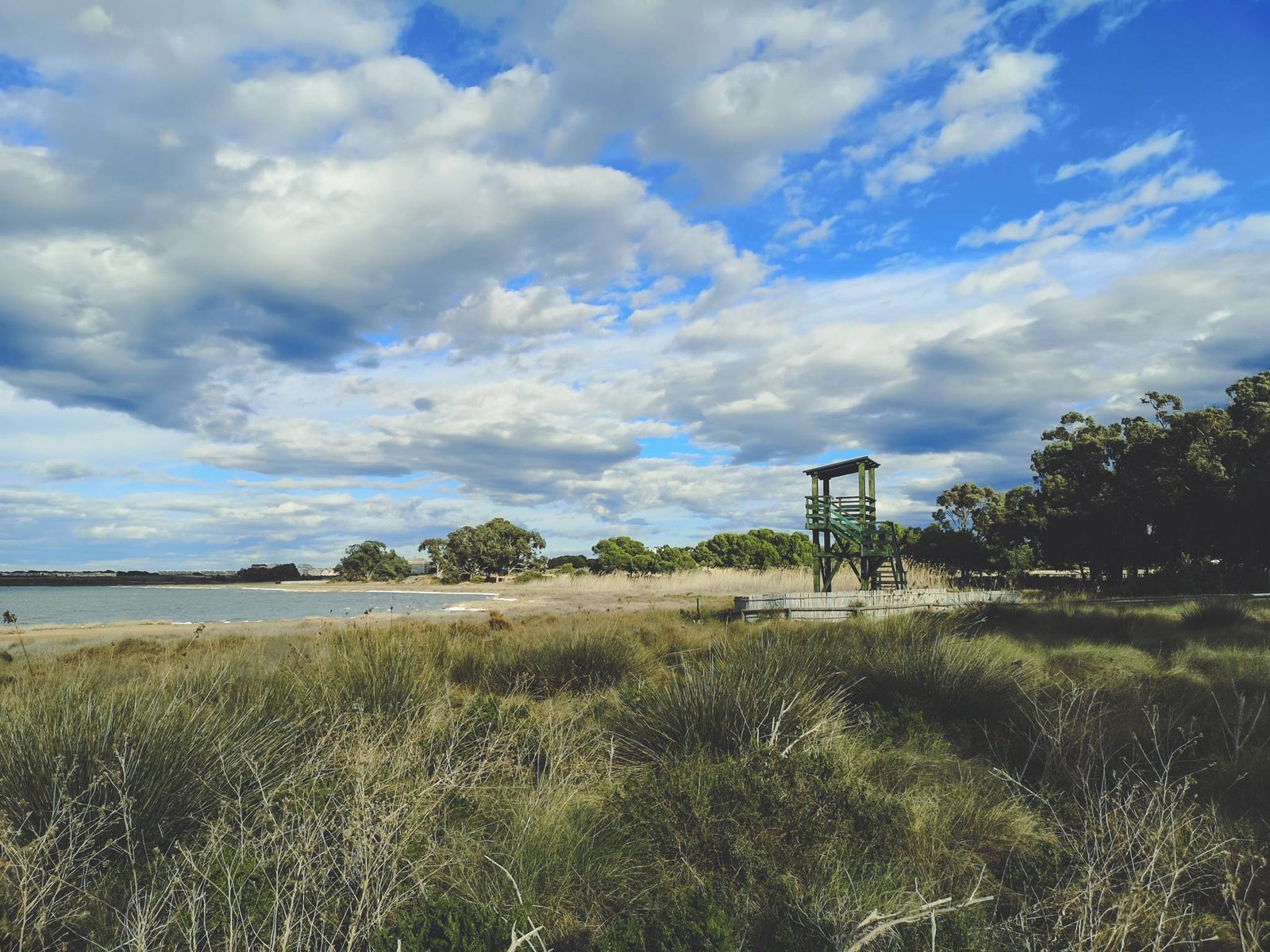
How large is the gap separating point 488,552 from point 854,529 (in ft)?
184

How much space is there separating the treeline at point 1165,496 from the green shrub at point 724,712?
26136 mm

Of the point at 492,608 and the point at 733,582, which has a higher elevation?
the point at 733,582

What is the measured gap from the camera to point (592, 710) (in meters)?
6.84

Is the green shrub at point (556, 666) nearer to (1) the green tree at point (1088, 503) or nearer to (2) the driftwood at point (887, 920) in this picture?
(2) the driftwood at point (887, 920)

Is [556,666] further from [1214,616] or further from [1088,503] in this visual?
[1088,503]

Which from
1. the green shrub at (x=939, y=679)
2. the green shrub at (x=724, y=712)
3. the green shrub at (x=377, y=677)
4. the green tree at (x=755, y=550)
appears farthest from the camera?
the green tree at (x=755, y=550)

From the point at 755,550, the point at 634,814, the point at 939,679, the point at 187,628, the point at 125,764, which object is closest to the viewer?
the point at 125,764

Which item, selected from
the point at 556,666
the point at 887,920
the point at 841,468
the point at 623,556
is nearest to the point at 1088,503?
the point at 841,468

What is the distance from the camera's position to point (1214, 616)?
13430mm

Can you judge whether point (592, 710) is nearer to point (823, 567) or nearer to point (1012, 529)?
point (823, 567)

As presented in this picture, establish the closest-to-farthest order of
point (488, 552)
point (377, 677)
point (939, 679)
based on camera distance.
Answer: point (377, 677)
point (939, 679)
point (488, 552)

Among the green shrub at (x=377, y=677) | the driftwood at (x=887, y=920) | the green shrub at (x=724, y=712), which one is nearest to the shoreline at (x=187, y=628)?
Answer: the green shrub at (x=377, y=677)

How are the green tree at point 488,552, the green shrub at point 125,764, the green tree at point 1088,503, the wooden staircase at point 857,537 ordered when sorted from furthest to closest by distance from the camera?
1. the green tree at point 488,552
2. the green tree at point 1088,503
3. the wooden staircase at point 857,537
4. the green shrub at point 125,764

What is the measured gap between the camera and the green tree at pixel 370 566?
84.9 m
